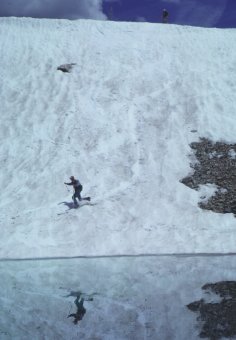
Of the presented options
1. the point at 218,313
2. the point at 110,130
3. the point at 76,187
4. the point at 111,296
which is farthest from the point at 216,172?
Answer: the point at 218,313

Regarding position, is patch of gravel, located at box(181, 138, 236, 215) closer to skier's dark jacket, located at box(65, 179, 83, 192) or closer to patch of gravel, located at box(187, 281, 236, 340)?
skier's dark jacket, located at box(65, 179, 83, 192)

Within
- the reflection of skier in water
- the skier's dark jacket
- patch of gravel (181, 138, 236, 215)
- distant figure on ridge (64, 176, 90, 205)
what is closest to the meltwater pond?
the reflection of skier in water

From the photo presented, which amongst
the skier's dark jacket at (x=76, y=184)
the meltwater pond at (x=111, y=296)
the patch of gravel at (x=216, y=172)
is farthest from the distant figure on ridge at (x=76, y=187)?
the patch of gravel at (x=216, y=172)

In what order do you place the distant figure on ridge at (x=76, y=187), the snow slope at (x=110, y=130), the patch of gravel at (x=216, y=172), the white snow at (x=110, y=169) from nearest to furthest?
the white snow at (x=110, y=169)
the snow slope at (x=110, y=130)
the distant figure on ridge at (x=76, y=187)
the patch of gravel at (x=216, y=172)

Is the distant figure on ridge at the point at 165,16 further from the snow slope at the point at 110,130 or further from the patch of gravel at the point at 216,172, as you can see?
Result: the patch of gravel at the point at 216,172

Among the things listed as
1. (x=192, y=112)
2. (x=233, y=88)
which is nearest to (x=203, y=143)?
(x=192, y=112)

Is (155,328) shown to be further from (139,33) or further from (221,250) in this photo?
(139,33)
